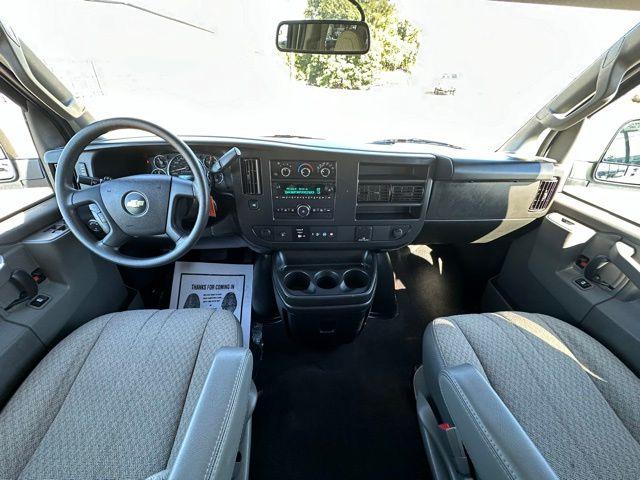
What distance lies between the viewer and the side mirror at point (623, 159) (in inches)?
71.4

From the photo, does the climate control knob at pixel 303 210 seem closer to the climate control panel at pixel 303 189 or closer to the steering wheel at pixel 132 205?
the climate control panel at pixel 303 189

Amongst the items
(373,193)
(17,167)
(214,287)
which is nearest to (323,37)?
(373,193)

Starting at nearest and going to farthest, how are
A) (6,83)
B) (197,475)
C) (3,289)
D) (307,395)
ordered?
(197,475), (3,289), (6,83), (307,395)

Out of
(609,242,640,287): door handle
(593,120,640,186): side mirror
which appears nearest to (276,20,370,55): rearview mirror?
(593,120,640,186): side mirror

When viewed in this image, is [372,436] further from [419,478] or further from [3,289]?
[3,289]

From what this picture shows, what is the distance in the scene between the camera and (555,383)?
3.77 feet

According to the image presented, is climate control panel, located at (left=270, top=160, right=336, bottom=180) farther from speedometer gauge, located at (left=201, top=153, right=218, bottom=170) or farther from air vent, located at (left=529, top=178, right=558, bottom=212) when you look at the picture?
air vent, located at (left=529, top=178, right=558, bottom=212)

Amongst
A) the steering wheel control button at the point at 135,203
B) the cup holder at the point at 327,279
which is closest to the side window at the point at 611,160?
the cup holder at the point at 327,279

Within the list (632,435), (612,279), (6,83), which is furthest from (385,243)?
(6,83)

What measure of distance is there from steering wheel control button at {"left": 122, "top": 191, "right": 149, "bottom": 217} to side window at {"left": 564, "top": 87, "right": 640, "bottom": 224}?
2297mm

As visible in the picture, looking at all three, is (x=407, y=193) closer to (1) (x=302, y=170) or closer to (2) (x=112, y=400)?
(1) (x=302, y=170)

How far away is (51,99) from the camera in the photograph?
1.50 meters

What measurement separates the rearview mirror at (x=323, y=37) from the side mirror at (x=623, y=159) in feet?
5.20

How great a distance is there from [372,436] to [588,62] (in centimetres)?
220
